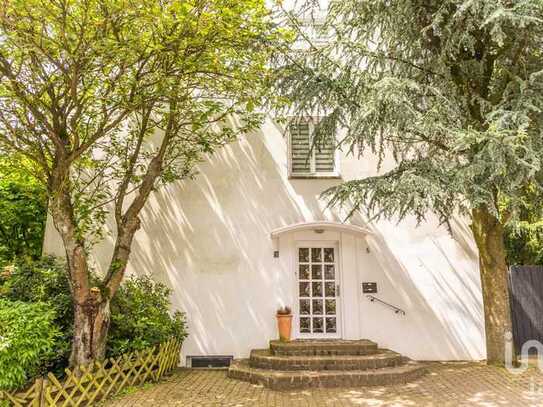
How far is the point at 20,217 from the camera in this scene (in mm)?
10773

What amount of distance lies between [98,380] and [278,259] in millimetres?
4853

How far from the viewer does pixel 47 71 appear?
705 centimetres

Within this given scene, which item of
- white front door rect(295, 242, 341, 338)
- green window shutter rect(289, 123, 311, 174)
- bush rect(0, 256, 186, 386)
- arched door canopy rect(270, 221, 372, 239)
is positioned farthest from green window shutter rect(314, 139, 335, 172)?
bush rect(0, 256, 186, 386)

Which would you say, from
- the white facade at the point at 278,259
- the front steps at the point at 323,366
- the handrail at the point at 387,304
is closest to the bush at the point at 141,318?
the white facade at the point at 278,259

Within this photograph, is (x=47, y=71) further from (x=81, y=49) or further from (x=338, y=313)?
(x=338, y=313)

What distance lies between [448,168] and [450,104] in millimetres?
1186

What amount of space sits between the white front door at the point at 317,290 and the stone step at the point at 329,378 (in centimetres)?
186

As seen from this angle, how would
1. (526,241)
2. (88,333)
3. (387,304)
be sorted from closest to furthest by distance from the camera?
(88,333) → (387,304) → (526,241)

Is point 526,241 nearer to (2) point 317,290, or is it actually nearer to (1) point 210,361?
(2) point 317,290

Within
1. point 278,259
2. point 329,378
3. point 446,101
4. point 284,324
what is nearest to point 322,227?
point 278,259

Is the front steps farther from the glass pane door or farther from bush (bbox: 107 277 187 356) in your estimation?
bush (bbox: 107 277 187 356)

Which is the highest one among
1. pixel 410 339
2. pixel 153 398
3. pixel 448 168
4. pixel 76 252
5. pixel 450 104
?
pixel 450 104

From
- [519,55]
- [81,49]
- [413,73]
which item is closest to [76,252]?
[81,49]

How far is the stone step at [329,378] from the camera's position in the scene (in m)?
7.48
